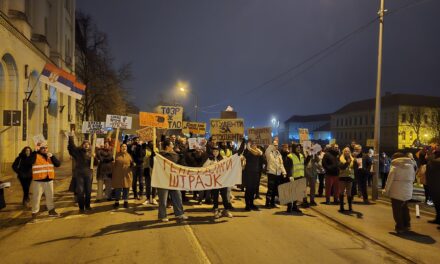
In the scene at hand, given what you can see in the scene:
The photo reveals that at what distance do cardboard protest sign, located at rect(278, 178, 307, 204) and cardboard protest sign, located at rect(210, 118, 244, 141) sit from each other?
3586 millimetres

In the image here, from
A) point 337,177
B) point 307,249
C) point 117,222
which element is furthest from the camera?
point 337,177

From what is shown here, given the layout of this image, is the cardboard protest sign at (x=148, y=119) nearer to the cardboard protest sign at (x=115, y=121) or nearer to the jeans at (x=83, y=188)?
the cardboard protest sign at (x=115, y=121)

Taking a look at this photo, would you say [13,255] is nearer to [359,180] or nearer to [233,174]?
[233,174]

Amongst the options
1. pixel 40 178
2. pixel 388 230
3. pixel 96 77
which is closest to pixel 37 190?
pixel 40 178

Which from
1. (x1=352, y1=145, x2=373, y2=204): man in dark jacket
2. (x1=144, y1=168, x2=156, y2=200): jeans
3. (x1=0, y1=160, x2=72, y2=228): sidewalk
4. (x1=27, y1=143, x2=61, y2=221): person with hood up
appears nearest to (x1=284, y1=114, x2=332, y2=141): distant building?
(x1=352, y1=145, x2=373, y2=204): man in dark jacket

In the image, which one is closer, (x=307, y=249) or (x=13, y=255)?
(x=13, y=255)

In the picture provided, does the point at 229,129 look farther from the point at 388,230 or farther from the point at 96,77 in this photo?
the point at 96,77

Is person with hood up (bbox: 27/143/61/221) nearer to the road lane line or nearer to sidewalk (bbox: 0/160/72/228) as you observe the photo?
sidewalk (bbox: 0/160/72/228)

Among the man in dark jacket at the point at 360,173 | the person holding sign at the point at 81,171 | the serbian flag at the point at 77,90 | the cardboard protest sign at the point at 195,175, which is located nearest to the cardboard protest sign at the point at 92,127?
the serbian flag at the point at 77,90

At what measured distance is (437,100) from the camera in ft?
302

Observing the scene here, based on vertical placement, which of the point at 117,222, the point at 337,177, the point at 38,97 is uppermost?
the point at 38,97

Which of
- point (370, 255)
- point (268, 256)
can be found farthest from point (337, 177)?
point (268, 256)

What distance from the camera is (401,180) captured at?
879cm

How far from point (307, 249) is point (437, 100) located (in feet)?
324
